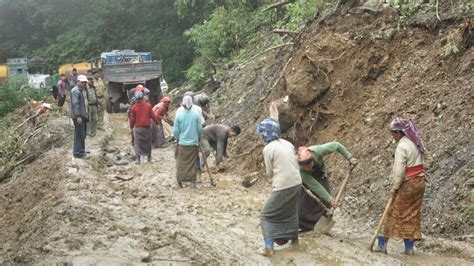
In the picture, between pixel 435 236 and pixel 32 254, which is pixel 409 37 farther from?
pixel 32 254

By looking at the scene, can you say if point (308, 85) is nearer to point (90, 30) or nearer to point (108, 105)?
point (108, 105)

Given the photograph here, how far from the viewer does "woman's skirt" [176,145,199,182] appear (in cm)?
976

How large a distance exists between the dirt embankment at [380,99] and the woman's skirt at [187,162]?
1282mm

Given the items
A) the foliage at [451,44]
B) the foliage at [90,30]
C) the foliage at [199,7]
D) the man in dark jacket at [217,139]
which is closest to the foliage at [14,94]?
the foliage at [199,7]

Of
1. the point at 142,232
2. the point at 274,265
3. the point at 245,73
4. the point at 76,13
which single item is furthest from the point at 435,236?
the point at 76,13

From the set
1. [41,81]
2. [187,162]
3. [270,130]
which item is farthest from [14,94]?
[270,130]

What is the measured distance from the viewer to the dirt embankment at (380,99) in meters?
6.88

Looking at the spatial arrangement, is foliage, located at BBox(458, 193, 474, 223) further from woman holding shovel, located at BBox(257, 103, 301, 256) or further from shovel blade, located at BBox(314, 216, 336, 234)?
woman holding shovel, located at BBox(257, 103, 301, 256)

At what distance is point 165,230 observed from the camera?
7211 millimetres

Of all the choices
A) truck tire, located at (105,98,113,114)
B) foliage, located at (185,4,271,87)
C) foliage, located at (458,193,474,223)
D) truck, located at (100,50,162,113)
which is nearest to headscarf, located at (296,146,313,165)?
foliage, located at (458,193,474,223)

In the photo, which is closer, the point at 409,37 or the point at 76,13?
the point at 409,37

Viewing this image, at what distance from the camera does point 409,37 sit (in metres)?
9.55

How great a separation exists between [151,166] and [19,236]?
435 cm

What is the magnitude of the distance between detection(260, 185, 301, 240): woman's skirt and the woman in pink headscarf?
3.27 feet
